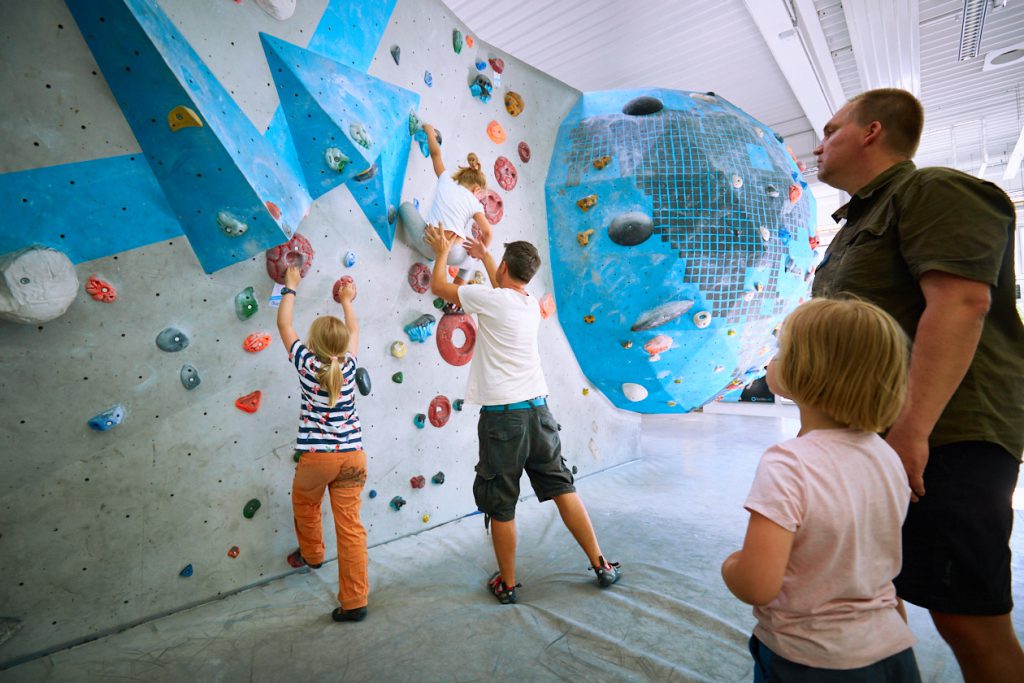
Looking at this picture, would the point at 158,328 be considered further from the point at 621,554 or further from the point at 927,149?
the point at 927,149

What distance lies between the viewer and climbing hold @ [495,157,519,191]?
2.98 m

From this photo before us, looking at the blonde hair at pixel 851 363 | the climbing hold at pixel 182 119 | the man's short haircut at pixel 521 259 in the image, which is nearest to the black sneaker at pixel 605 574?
the man's short haircut at pixel 521 259

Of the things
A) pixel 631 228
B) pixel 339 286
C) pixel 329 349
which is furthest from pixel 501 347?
pixel 631 228

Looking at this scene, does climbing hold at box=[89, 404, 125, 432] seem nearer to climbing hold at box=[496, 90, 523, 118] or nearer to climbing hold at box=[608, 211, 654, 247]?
climbing hold at box=[496, 90, 523, 118]

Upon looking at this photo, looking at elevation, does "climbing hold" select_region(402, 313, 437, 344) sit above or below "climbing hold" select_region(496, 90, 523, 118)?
below

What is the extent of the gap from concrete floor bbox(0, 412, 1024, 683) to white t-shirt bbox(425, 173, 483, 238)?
57.8 inches

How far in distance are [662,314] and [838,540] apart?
2.48 m

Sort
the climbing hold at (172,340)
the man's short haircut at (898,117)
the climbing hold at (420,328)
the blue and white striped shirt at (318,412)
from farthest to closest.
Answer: the climbing hold at (420,328), the blue and white striped shirt at (318,412), the climbing hold at (172,340), the man's short haircut at (898,117)

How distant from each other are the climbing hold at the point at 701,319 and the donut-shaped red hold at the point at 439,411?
1593 mm

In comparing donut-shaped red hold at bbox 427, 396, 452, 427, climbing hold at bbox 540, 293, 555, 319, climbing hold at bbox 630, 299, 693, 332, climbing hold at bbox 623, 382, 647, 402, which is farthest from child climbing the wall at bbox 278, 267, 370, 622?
climbing hold at bbox 623, 382, 647, 402

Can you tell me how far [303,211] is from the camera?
2012 mm

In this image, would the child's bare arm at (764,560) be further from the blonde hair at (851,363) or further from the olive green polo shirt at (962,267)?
the olive green polo shirt at (962,267)

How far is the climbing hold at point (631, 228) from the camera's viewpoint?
3068 mm

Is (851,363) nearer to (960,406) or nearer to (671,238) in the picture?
(960,406)
